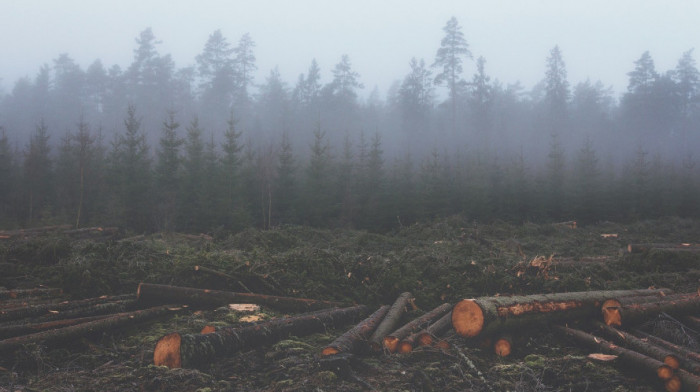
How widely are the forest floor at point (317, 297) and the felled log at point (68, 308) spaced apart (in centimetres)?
62

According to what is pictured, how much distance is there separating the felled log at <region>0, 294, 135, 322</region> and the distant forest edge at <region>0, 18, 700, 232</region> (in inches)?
479

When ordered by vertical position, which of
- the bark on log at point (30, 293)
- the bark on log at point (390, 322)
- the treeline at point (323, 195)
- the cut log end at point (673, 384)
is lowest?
the cut log end at point (673, 384)

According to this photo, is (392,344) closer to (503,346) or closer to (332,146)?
(503,346)

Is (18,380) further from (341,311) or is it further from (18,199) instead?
(18,199)

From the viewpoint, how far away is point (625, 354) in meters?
3.97

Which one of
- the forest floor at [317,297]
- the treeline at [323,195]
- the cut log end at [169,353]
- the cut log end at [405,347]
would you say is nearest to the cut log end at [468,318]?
the forest floor at [317,297]

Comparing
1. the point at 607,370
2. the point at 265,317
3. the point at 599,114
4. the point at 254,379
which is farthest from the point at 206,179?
the point at 599,114

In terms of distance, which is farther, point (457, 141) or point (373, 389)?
point (457, 141)

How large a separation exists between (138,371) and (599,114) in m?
58.5

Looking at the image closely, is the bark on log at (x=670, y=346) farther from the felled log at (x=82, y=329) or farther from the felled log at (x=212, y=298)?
the felled log at (x=82, y=329)

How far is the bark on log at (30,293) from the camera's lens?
18.9ft

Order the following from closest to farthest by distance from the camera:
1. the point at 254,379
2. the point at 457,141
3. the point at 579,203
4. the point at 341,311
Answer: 1. the point at 254,379
2. the point at 341,311
3. the point at 579,203
4. the point at 457,141

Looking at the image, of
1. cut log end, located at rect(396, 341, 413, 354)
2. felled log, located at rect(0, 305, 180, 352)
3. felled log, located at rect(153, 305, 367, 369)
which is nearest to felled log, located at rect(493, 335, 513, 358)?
cut log end, located at rect(396, 341, 413, 354)

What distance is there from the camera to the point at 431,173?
24.6 m
